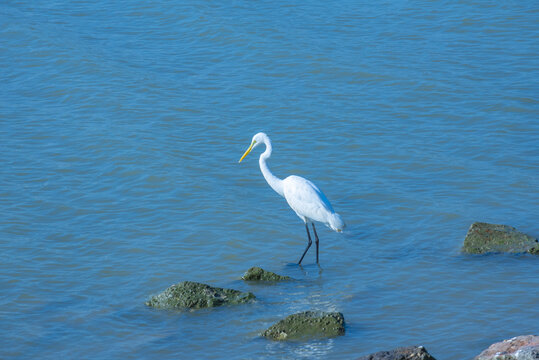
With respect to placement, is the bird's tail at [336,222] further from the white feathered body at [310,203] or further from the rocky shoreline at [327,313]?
the rocky shoreline at [327,313]

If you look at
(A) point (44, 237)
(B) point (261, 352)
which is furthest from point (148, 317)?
(A) point (44, 237)

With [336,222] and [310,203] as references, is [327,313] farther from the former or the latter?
[310,203]

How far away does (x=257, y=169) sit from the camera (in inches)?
428

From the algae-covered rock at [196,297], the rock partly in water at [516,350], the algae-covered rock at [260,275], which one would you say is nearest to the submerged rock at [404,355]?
the rock partly in water at [516,350]

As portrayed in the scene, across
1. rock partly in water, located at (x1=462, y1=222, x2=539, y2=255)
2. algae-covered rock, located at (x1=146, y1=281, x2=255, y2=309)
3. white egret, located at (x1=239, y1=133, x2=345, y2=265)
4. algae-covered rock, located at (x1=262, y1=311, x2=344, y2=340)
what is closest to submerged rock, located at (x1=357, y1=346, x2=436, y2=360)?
algae-covered rock, located at (x1=262, y1=311, x2=344, y2=340)

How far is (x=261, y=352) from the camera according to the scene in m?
5.98

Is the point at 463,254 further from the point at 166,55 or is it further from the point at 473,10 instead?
the point at 473,10

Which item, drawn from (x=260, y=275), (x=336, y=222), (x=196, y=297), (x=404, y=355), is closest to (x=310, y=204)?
(x=336, y=222)

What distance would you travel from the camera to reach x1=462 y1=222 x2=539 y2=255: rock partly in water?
7676mm

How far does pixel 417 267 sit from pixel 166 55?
334 inches

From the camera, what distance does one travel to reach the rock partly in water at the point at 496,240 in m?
7.68

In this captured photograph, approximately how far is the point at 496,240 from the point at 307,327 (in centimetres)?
273

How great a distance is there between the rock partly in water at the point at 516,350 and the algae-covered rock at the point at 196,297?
244 cm

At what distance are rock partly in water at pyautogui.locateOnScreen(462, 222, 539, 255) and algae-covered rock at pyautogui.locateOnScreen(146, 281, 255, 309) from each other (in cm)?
251
